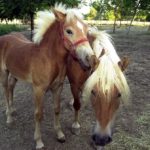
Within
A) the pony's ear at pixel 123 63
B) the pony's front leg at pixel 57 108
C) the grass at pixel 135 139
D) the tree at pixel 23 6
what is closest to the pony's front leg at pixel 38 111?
the pony's front leg at pixel 57 108

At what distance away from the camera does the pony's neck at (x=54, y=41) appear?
351 centimetres

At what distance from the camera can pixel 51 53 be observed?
3.56 meters

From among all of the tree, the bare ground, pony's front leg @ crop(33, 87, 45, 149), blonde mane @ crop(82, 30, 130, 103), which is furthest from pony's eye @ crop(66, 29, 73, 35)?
the tree

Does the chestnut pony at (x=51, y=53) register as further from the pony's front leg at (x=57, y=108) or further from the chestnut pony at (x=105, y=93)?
the chestnut pony at (x=105, y=93)

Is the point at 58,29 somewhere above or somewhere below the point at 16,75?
above

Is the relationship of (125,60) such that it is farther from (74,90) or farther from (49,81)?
(74,90)

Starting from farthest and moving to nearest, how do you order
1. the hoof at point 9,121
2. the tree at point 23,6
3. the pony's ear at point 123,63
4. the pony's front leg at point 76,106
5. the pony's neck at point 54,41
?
the tree at point 23,6 < the hoof at point 9,121 < the pony's front leg at point 76,106 < the pony's neck at point 54,41 < the pony's ear at point 123,63

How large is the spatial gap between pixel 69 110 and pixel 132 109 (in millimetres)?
1004

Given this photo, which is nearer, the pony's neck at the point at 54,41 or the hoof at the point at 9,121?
the pony's neck at the point at 54,41

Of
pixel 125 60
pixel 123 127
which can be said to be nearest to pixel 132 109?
pixel 123 127

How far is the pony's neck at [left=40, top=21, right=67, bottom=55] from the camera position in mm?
3514

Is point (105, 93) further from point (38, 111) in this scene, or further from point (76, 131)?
point (76, 131)

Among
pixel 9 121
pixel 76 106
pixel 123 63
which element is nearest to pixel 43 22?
pixel 76 106

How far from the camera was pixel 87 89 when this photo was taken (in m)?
2.68
